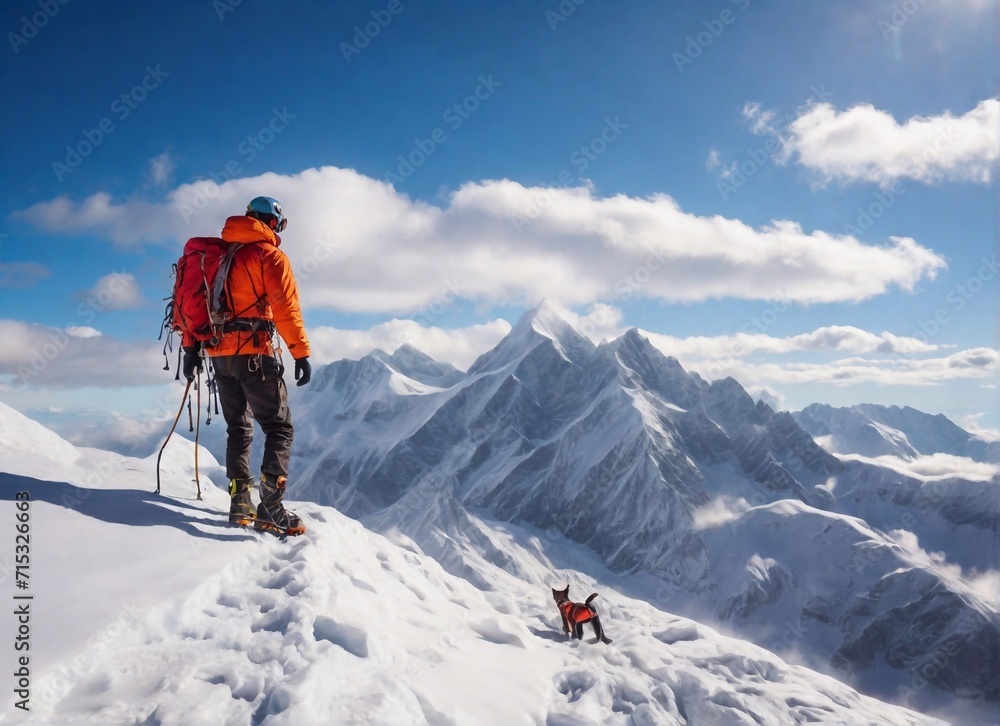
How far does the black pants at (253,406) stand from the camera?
26.4 feet

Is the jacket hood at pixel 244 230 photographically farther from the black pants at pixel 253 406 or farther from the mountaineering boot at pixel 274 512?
the mountaineering boot at pixel 274 512

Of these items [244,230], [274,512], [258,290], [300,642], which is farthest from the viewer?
[274,512]

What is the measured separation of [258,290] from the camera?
7.91 metres

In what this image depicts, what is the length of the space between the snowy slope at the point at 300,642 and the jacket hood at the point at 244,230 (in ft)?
13.7

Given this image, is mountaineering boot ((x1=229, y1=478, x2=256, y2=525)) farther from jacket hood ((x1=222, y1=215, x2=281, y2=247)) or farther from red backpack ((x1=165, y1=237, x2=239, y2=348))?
jacket hood ((x1=222, y1=215, x2=281, y2=247))

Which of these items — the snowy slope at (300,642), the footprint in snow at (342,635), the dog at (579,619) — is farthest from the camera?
the dog at (579,619)

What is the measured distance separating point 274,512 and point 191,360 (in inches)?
106

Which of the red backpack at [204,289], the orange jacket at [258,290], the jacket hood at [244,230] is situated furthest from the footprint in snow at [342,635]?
the jacket hood at [244,230]

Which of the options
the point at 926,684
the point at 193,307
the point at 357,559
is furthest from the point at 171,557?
the point at 926,684

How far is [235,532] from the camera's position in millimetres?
7809

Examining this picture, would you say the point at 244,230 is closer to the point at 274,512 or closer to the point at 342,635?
the point at 274,512

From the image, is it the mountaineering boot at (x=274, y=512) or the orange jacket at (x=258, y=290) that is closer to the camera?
the orange jacket at (x=258, y=290)

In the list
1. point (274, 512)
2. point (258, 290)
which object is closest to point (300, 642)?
point (274, 512)

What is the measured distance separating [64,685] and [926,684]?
266m
